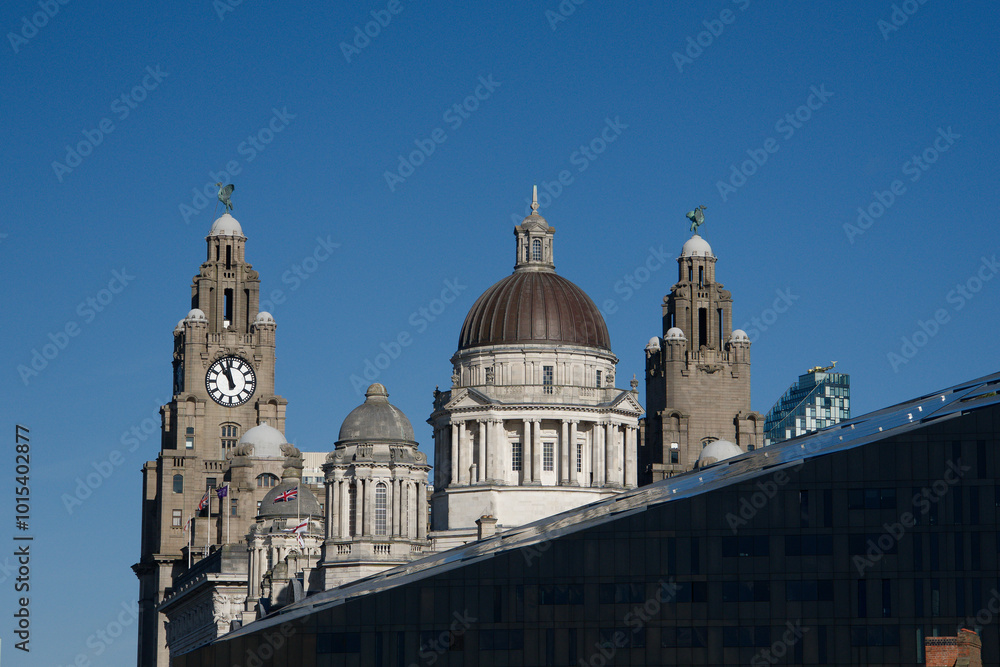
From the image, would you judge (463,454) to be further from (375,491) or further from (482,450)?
(375,491)

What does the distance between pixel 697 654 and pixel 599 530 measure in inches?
285

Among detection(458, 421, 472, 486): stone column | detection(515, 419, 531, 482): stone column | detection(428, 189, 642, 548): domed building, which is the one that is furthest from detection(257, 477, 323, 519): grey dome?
detection(515, 419, 531, 482): stone column

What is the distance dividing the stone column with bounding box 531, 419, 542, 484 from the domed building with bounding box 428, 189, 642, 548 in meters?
0.08

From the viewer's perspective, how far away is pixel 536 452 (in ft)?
614

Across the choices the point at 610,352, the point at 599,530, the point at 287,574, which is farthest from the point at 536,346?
the point at 599,530

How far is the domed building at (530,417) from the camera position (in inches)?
7313

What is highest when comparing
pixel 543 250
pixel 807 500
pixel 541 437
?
pixel 543 250

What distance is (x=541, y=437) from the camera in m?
188

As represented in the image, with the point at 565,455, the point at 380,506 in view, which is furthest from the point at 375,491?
the point at 565,455

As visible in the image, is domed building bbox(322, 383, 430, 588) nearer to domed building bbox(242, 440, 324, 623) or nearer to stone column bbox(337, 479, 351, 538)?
stone column bbox(337, 479, 351, 538)

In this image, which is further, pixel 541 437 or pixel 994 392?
pixel 541 437

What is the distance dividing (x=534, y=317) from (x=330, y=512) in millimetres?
34015

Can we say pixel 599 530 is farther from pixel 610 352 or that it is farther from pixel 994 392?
pixel 610 352

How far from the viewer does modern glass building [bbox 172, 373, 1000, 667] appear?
105 metres
